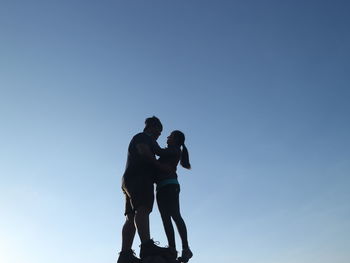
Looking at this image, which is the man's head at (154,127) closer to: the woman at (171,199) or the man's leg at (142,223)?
the woman at (171,199)

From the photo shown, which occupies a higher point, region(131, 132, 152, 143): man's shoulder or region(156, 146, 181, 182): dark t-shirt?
region(131, 132, 152, 143): man's shoulder

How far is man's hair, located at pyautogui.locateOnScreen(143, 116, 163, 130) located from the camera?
886cm

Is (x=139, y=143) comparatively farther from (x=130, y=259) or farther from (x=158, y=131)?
(x=130, y=259)

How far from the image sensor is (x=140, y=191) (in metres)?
8.01

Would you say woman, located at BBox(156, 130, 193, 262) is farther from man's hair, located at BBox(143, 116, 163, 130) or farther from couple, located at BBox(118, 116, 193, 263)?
man's hair, located at BBox(143, 116, 163, 130)

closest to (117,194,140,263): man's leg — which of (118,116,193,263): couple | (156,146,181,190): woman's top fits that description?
(118,116,193,263): couple

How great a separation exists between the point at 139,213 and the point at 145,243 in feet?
2.05

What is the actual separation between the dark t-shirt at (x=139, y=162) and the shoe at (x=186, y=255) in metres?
1.79

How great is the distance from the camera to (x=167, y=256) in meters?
7.57

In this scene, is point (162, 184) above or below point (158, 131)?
below

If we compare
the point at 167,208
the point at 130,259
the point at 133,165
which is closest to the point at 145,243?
the point at 130,259

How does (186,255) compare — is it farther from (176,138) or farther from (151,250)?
(176,138)

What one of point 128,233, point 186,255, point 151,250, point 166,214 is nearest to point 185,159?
point 166,214

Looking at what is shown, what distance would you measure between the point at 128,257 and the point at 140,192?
1363 millimetres
